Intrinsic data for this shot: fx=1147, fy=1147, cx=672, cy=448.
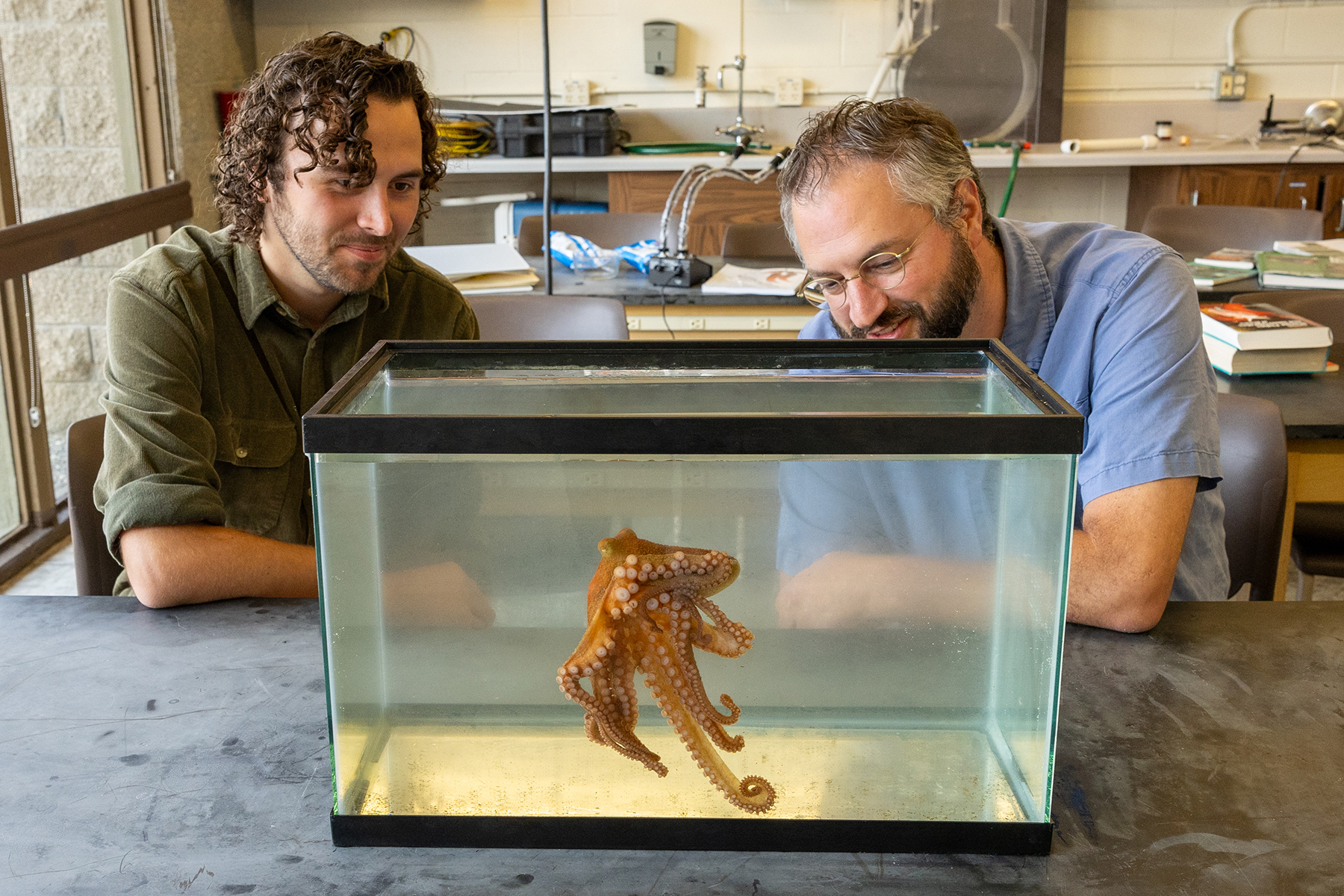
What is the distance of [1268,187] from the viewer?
4344mm

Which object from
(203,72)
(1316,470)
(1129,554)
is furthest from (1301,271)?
(203,72)

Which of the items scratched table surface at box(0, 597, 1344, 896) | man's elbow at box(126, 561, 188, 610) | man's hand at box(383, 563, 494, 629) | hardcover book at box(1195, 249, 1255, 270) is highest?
man's hand at box(383, 563, 494, 629)

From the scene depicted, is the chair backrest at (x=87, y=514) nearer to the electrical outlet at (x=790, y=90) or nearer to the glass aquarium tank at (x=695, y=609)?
the glass aquarium tank at (x=695, y=609)

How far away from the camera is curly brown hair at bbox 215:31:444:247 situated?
1.41 m

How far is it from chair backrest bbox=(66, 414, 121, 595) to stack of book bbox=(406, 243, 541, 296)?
1.05m

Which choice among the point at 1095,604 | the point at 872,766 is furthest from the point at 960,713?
the point at 1095,604

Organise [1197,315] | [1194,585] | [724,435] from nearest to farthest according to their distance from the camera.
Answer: [724,435], [1197,315], [1194,585]

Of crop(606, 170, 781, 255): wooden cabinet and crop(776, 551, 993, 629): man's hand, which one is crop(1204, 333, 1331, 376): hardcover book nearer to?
crop(776, 551, 993, 629): man's hand

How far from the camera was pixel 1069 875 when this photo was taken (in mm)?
698

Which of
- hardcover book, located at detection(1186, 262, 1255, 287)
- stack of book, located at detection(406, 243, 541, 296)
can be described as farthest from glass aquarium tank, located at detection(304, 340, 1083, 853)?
hardcover book, located at detection(1186, 262, 1255, 287)

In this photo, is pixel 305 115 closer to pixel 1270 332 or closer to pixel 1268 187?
pixel 1270 332

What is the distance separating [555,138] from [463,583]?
3911 mm

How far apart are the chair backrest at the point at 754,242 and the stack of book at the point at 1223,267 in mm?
1064

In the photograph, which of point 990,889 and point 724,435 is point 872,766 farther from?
point 724,435
